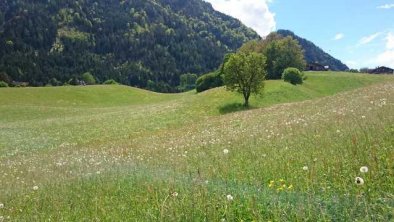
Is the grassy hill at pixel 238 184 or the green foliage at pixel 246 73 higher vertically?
the green foliage at pixel 246 73

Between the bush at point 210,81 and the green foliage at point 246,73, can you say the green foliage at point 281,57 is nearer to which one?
the bush at point 210,81

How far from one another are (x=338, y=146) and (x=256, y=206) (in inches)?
183

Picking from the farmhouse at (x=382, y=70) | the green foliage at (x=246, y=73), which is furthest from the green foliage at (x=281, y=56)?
the farmhouse at (x=382, y=70)

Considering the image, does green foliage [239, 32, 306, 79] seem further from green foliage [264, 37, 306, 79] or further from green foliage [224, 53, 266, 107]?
green foliage [224, 53, 266, 107]

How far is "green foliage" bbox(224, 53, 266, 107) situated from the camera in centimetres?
5641

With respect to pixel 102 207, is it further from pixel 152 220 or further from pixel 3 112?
pixel 3 112

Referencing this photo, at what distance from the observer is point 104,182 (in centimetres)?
1145

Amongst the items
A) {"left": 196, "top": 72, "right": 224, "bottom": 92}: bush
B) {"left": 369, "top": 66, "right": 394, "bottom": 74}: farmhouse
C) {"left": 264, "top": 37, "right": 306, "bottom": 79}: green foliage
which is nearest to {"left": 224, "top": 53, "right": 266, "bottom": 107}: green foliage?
{"left": 196, "top": 72, "right": 224, "bottom": 92}: bush

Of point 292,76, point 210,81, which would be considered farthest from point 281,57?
point 292,76

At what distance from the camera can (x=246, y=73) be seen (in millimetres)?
56438

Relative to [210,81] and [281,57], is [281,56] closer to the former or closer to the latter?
[281,57]

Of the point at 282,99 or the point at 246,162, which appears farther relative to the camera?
the point at 282,99

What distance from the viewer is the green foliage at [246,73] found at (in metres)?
56.4

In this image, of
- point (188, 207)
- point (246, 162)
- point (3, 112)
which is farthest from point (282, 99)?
point (188, 207)
